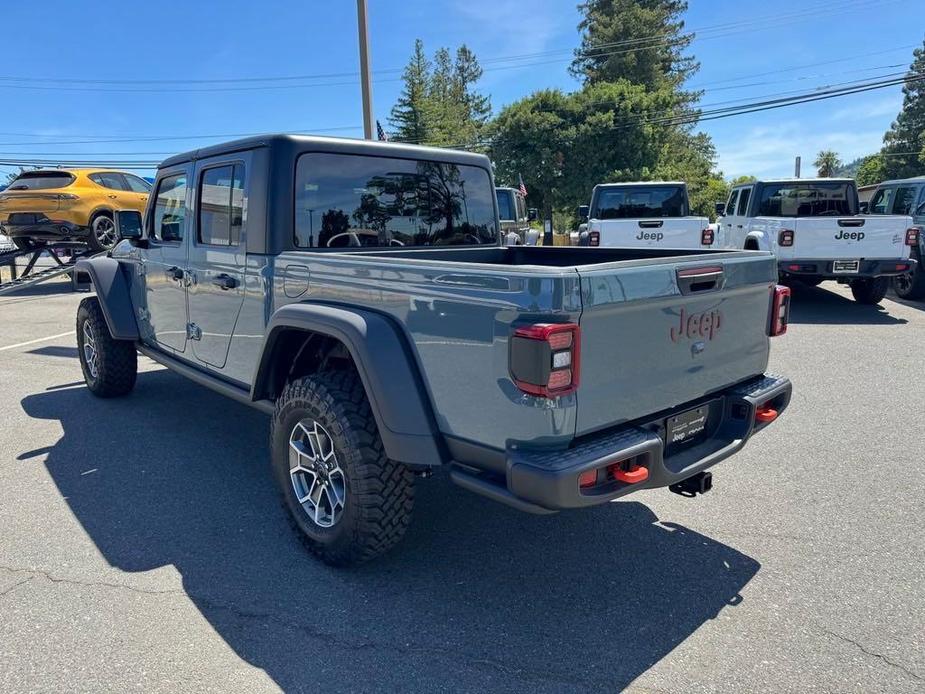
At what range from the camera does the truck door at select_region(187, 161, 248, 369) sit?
12.6ft

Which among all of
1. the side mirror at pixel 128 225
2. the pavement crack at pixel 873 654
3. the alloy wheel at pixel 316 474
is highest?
the side mirror at pixel 128 225

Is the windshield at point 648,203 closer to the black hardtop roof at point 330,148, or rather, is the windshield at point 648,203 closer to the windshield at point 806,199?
the windshield at point 806,199

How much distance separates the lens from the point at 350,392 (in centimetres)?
304

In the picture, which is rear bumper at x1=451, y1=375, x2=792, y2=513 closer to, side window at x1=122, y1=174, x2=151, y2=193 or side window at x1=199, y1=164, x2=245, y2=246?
side window at x1=199, y1=164, x2=245, y2=246

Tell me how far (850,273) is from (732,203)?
138 inches

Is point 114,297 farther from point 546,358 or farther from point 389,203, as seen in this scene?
point 546,358

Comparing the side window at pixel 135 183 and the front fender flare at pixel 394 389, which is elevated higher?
the side window at pixel 135 183

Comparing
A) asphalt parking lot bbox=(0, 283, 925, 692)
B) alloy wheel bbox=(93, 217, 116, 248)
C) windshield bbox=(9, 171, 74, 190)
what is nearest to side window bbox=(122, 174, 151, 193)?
alloy wheel bbox=(93, 217, 116, 248)

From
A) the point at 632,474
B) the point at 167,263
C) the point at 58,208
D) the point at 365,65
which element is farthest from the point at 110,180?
the point at 632,474

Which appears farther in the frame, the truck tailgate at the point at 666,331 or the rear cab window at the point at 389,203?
the rear cab window at the point at 389,203

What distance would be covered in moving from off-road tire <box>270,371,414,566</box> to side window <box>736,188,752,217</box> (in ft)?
34.3

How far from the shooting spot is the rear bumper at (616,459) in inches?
92.3

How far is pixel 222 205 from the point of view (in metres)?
4.04

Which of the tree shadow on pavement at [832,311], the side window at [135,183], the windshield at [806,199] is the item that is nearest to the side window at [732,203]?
the windshield at [806,199]
